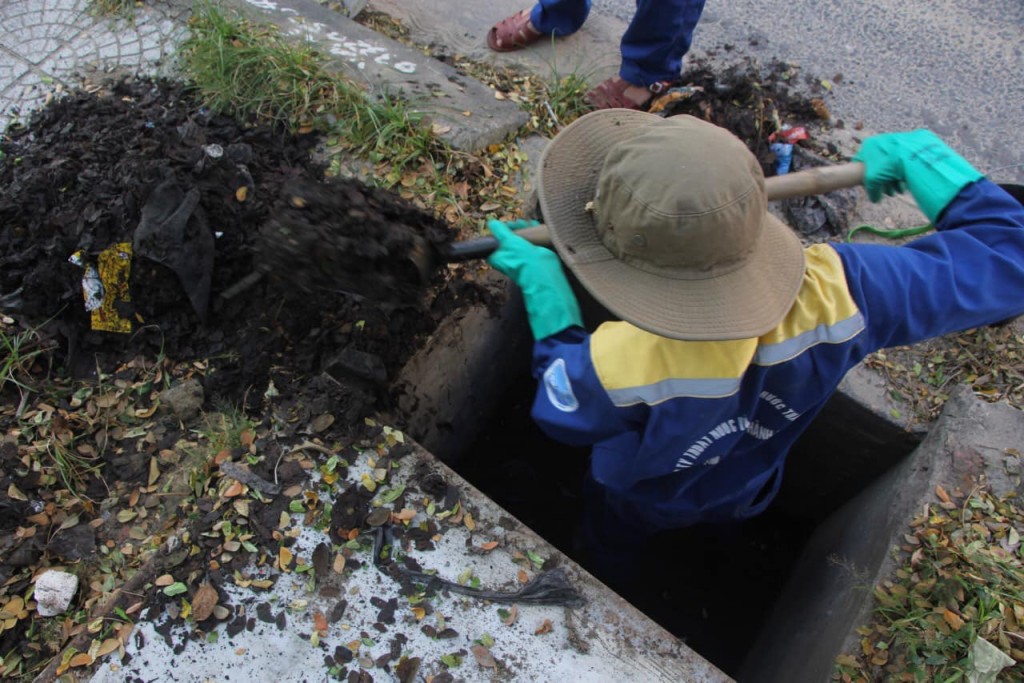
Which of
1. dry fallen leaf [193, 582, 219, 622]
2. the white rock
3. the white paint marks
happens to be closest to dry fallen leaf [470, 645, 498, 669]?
dry fallen leaf [193, 582, 219, 622]

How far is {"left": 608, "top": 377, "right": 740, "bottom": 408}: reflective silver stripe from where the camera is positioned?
1559 millimetres

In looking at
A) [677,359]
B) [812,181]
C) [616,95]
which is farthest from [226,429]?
[616,95]

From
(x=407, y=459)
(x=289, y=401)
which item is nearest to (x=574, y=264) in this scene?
(x=407, y=459)

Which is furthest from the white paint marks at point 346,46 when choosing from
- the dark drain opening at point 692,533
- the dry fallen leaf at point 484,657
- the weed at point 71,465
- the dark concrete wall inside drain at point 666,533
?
the dry fallen leaf at point 484,657

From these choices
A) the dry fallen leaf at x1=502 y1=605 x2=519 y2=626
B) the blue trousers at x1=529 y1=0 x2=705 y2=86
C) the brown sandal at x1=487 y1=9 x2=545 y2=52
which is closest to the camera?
the dry fallen leaf at x1=502 y1=605 x2=519 y2=626

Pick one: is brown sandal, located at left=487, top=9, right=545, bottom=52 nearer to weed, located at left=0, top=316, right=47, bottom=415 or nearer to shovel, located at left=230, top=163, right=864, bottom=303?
shovel, located at left=230, top=163, right=864, bottom=303

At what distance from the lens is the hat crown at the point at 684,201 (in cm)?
134

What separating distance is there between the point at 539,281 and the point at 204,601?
1269 mm

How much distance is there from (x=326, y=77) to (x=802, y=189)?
81.1 inches

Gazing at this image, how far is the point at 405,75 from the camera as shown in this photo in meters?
3.12

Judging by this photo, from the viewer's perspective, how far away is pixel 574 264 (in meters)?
1.54

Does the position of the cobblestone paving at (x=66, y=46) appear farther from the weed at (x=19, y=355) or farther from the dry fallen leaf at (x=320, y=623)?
the dry fallen leaf at (x=320, y=623)

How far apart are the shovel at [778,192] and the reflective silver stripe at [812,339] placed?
549 mm

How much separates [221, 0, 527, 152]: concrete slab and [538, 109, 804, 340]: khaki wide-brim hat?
4.51ft
